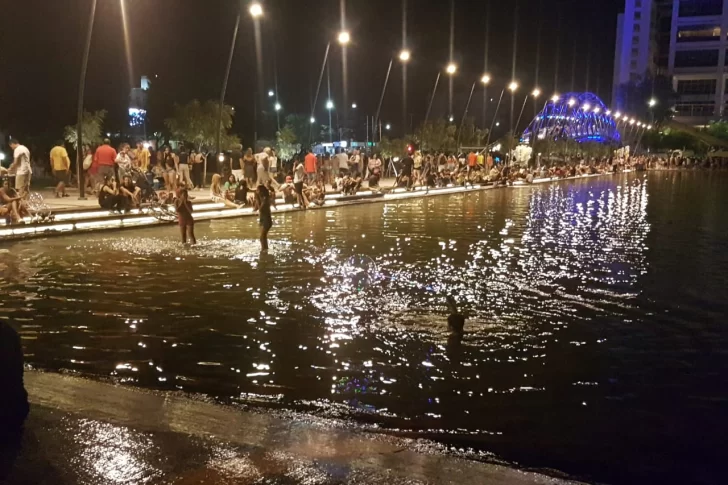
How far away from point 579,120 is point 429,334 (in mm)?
114921

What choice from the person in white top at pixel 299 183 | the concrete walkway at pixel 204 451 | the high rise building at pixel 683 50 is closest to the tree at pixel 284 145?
the person in white top at pixel 299 183

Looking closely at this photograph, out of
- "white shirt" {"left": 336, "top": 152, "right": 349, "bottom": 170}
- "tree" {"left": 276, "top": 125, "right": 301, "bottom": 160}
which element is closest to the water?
"white shirt" {"left": 336, "top": 152, "right": 349, "bottom": 170}

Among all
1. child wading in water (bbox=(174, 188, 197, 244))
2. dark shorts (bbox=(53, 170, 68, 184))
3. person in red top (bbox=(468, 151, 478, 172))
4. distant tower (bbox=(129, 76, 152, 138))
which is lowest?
child wading in water (bbox=(174, 188, 197, 244))

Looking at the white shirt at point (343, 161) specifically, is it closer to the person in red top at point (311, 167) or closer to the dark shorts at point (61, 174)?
the person in red top at point (311, 167)

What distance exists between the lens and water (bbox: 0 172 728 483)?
548cm

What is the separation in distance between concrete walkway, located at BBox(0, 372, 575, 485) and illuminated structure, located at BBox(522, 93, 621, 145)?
104070 mm

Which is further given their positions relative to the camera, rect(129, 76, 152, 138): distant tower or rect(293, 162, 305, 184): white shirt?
rect(129, 76, 152, 138): distant tower

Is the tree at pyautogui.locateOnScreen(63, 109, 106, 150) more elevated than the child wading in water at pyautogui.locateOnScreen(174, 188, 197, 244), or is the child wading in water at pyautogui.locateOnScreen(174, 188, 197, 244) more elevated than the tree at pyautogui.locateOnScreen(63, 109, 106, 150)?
the tree at pyautogui.locateOnScreen(63, 109, 106, 150)

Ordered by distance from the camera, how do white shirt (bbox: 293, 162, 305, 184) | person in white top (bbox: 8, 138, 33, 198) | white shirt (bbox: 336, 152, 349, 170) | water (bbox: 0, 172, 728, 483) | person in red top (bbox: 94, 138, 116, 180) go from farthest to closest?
1. white shirt (bbox: 336, 152, 349, 170)
2. white shirt (bbox: 293, 162, 305, 184)
3. person in red top (bbox: 94, 138, 116, 180)
4. person in white top (bbox: 8, 138, 33, 198)
5. water (bbox: 0, 172, 728, 483)

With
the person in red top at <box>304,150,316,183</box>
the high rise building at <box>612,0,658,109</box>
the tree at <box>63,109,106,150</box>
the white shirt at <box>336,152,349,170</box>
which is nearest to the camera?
the person in red top at <box>304,150,316,183</box>

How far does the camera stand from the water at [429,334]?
18.0ft

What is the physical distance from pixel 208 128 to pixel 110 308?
895 inches

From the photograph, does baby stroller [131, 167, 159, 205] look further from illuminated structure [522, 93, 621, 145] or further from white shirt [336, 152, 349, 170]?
illuminated structure [522, 93, 621, 145]

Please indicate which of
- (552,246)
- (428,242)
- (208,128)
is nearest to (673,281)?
(552,246)
